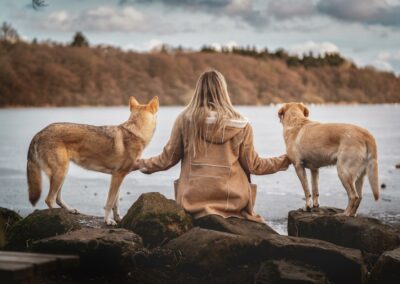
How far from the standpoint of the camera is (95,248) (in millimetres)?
5562

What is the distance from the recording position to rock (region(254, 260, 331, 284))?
5188 mm

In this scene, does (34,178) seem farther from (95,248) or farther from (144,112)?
(95,248)

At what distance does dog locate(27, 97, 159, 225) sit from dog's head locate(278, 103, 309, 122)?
1.84 metres

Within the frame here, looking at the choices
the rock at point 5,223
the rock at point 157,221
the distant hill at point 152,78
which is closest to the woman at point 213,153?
the rock at point 157,221

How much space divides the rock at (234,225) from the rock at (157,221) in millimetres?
310

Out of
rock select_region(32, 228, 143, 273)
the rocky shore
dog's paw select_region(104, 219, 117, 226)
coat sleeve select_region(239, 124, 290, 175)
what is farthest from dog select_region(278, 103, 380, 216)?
rock select_region(32, 228, 143, 273)

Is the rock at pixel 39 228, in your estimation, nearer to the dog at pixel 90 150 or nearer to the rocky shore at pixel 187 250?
the rocky shore at pixel 187 250

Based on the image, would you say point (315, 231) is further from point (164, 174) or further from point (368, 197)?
point (164, 174)

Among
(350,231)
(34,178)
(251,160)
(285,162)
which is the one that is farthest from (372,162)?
(34,178)

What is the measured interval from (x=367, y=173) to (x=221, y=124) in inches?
78.7

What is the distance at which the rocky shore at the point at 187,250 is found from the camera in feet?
18.2

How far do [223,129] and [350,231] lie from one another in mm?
1851

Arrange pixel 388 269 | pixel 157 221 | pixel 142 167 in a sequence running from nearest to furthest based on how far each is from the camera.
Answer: pixel 388 269 → pixel 157 221 → pixel 142 167

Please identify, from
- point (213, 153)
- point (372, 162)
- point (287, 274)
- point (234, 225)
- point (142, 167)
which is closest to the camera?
point (287, 274)
